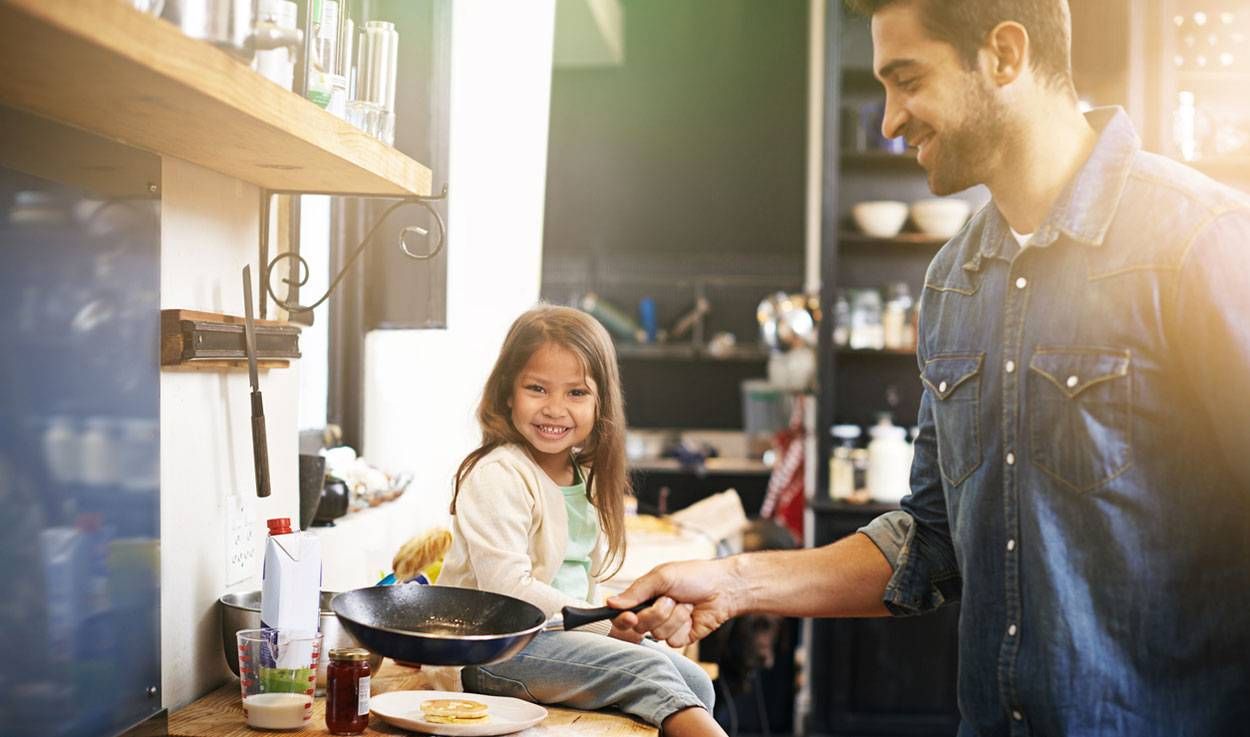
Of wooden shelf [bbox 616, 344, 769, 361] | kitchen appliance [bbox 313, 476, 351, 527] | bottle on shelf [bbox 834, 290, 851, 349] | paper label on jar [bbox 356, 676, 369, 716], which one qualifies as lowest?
paper label on jar [bbox 356, 676, 369, 716]

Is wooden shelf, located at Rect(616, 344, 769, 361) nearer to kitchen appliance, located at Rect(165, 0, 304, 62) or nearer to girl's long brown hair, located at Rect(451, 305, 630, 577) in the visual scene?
girl's long brown hair, located at Rect(451, 305, 630, 577)

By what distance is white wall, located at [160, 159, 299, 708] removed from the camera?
A: 181 cm

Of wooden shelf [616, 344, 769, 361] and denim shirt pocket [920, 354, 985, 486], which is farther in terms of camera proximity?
wooden shelf [616, 344, 769, 361]

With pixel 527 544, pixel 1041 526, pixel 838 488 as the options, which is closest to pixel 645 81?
pixel 838 488

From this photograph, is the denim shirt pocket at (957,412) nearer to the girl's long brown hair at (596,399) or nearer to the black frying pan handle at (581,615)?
the black frying pan handle at (581,615)

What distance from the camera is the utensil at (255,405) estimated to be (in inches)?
75.6

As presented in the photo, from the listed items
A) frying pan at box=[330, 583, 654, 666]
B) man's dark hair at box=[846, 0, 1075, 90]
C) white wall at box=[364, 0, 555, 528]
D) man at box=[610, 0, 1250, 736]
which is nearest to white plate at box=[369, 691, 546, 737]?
frying pan at box=[330, 583, 654, 666]

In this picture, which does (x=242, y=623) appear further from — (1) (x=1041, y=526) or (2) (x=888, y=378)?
(2) (x=888, y=378)

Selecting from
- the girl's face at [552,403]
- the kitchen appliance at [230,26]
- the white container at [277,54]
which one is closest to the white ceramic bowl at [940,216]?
Result: the girl's face at [552,403]

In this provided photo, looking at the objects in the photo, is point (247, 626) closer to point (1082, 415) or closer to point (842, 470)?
point (1082, 415)

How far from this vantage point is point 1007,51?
1.62m

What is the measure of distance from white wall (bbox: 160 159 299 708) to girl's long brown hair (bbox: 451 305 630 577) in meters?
0.42

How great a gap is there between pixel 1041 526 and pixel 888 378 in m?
4.14

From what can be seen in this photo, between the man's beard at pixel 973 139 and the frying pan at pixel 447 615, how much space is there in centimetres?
76
